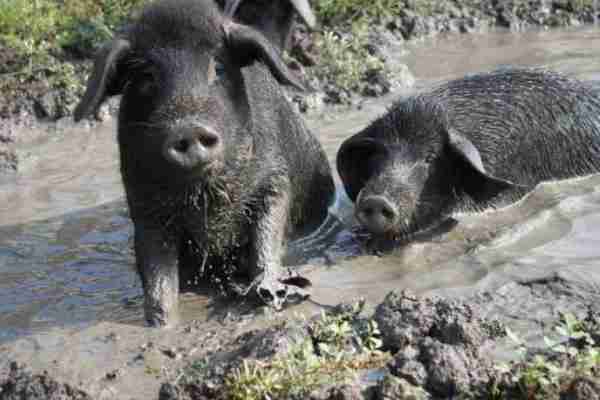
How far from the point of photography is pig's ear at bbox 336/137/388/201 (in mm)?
6379

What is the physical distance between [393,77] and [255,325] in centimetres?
572

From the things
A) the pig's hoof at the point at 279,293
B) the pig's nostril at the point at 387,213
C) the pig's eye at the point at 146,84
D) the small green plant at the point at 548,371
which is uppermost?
the pig's eye at the point at 146,84

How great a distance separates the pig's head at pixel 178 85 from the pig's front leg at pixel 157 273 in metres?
0.32

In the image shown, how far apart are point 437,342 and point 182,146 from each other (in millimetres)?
1507

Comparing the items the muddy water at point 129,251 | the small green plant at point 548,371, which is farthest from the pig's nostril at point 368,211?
the small green plant at point 548,371

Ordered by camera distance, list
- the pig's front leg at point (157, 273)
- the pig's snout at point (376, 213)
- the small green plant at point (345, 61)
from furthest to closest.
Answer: the small green plant at point (345, 61), the pig's snout at point (376, 213), the pig's front leg at point (157, 273)

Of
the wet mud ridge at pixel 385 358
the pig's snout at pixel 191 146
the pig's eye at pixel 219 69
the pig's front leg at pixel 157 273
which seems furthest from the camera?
the pig's front leg at pixel 157 273

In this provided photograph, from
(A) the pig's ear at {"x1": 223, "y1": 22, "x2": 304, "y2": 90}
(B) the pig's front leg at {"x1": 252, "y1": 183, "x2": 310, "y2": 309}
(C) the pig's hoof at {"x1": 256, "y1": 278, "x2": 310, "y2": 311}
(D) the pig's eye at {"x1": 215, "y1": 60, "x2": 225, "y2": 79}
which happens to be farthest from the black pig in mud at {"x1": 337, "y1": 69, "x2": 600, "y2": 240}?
(D) the pig's eye at {"x1": 215, "y1": 60, "x2": 225, "y2": 79}

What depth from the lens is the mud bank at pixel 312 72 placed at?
371 inches

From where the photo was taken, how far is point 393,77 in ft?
33.5

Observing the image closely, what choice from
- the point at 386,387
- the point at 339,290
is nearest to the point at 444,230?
the point at 339,290

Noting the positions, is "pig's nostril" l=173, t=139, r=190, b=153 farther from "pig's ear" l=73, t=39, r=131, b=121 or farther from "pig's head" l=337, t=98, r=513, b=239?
"pig's head" l=337, t=98, r=513, b=239

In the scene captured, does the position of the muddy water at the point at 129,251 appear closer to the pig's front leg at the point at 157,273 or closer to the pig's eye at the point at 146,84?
the pig's front leg at the point at 157,273

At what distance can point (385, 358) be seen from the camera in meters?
4.14
